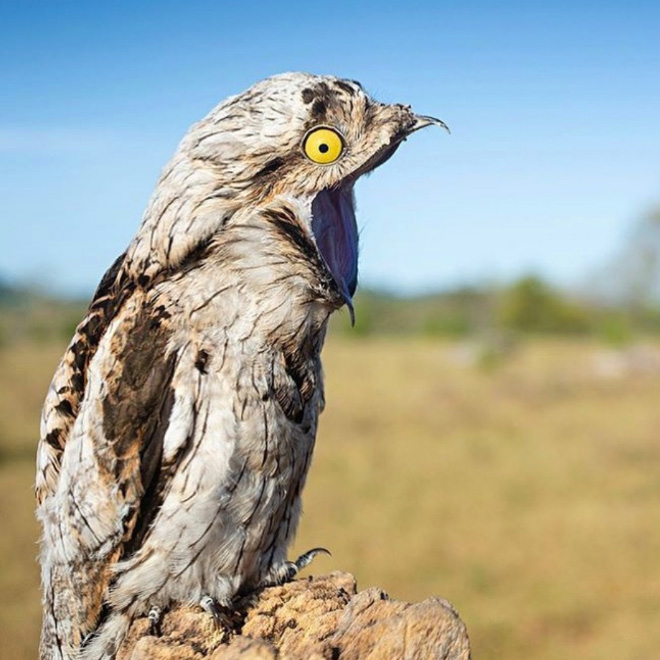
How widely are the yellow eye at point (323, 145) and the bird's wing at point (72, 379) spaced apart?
75cm

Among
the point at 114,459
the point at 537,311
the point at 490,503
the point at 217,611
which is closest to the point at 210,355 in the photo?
the point at 114,459

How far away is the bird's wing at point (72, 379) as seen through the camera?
2.68 meters

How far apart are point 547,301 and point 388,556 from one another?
3124 cm

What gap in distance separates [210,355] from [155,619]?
0.85 meters

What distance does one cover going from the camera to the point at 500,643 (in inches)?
364

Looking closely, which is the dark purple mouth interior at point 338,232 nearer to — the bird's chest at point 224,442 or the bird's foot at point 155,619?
the bird's chest at point 224,442

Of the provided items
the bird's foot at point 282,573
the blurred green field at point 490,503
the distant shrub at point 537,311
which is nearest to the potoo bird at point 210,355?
the bird's foot at point 282,573

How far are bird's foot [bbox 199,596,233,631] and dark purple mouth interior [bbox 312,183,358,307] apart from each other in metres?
1.08

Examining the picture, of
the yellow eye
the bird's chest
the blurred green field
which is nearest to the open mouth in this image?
the yellow eye

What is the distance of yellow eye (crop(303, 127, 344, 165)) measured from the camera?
7.82 feet

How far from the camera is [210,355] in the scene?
2441mm

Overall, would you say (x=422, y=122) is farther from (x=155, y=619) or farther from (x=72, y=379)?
(x=155, y=619)

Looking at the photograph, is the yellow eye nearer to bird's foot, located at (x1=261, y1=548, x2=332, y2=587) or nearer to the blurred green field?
bird's foot, located at (x1=261, y1=548, x2=332, y2=587)

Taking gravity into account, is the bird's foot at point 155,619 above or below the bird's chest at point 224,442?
below
